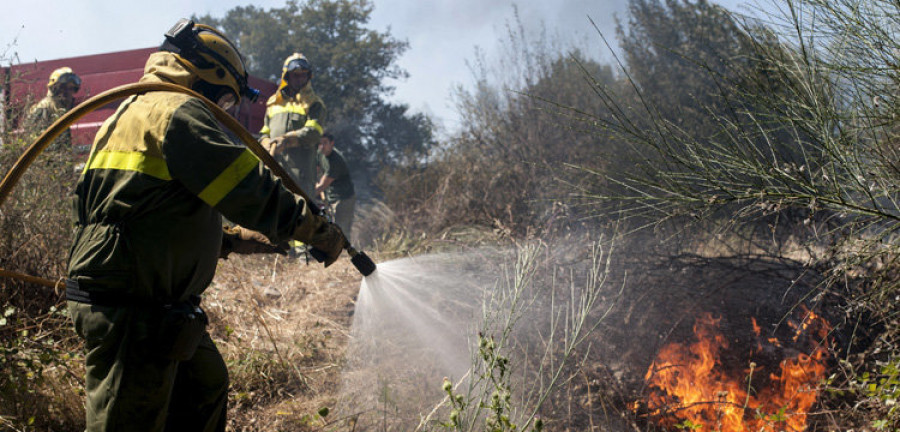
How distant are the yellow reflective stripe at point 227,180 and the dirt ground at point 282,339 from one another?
3.14 ft

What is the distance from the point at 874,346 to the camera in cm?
299

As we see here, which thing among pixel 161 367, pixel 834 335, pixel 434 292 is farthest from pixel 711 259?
pixel 161 367

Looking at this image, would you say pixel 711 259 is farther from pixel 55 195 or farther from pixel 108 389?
pixel 55 195

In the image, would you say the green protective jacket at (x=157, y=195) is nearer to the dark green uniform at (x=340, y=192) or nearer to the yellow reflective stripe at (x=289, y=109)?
the yellow reflective stripe at (x=289, y=109)

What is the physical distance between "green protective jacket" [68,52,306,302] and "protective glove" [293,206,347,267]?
147mm

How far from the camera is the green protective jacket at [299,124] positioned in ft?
21.8

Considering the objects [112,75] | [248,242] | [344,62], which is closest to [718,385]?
[248,242]

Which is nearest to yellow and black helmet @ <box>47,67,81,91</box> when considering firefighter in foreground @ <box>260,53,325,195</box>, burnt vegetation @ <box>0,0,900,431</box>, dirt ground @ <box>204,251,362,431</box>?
firefighter in foreground @ <box>260,53,325,195</box>

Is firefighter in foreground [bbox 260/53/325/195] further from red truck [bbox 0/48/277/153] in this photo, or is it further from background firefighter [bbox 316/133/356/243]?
red truck [bbox 0/48/277/153]

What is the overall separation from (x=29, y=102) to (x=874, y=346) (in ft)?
18.8

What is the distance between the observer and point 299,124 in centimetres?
667

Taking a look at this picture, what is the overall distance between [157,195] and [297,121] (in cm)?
490

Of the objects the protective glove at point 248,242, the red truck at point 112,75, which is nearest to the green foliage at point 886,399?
the protective glove at point 248,242

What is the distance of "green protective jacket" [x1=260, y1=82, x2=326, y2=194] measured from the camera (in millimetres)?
6652
